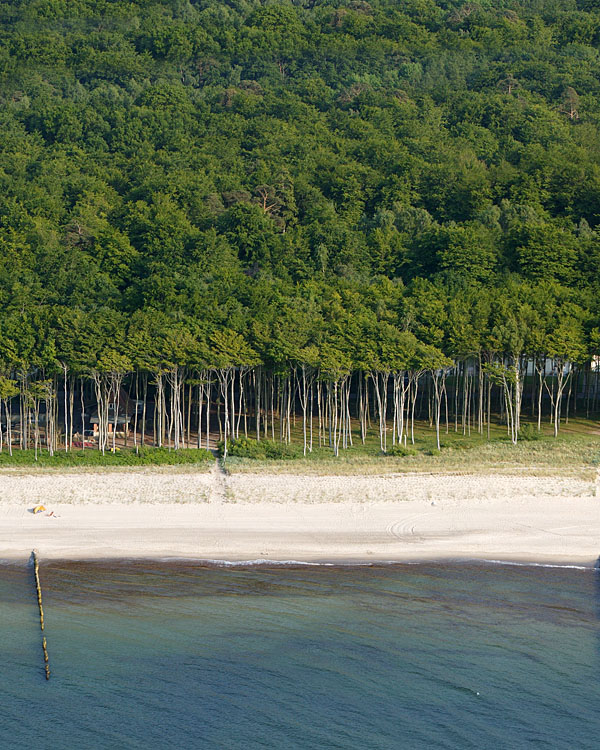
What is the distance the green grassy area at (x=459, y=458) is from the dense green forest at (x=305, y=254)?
5.98 ft

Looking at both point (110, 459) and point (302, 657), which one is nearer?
point (302, 657)

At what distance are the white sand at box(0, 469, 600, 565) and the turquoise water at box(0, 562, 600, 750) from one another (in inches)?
78.4

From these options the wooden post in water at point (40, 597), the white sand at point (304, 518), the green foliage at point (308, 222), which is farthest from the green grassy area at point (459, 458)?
the wooden post in water at point (40, 597)

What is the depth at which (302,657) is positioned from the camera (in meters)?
31.0

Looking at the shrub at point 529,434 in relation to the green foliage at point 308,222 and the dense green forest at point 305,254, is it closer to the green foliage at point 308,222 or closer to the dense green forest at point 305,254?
the dense green forest at point 305,254

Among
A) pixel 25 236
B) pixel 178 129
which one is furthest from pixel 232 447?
pixel 178 129

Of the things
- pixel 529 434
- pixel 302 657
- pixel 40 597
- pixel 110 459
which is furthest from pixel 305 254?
pixel 302 657

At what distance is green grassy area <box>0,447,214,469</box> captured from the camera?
56594mm

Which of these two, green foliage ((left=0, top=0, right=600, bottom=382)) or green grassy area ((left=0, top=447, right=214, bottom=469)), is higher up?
green foliage ((left=0, top=0, right=600, bottom=382))

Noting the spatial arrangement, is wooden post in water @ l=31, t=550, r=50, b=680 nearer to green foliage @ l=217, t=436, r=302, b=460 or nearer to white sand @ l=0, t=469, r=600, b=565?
white sand @ l=0, t=469, r=600, b=565

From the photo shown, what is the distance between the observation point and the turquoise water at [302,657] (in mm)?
27141

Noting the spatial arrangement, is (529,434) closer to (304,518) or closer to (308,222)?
(304,518)

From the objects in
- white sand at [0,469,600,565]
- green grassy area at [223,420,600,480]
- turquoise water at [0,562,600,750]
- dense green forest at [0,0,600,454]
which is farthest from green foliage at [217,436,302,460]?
turquoise water at [0,562,600,750]

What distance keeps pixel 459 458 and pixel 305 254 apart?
5434cm
